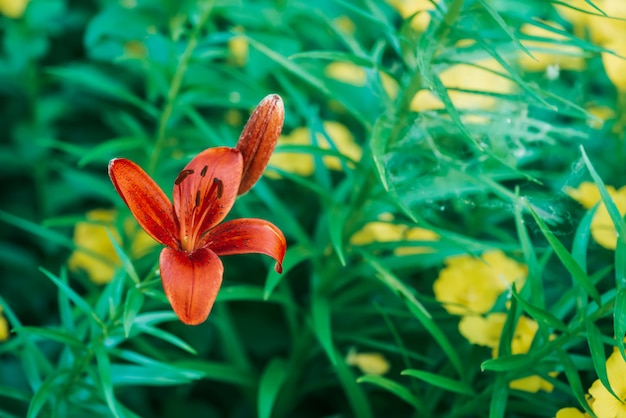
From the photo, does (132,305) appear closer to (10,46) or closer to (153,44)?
(153,44)

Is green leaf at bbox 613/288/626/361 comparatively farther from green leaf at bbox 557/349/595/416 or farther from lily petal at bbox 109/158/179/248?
lily petal at bbox 109/158/179/248

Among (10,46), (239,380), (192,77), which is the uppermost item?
(192,77)

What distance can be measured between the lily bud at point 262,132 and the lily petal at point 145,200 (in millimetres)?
95

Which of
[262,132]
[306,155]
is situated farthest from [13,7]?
[262,132]

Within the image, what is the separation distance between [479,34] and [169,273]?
54cm

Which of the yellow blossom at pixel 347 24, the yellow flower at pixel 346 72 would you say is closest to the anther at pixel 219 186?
the yellow flower at pixel 346 72

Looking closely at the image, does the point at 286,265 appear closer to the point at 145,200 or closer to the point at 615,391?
the point at 145,200

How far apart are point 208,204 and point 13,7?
0.88m

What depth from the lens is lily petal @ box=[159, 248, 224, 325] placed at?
2.02 feet

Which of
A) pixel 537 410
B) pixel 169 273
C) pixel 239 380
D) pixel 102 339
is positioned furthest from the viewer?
pixel 239 380

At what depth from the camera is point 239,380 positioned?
1.07 metres

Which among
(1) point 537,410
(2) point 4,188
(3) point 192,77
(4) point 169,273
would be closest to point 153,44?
(3) point 192,77

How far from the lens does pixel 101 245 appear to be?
4.41ft

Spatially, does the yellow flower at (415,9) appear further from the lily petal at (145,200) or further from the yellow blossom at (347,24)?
the lily petal at (145,200)
